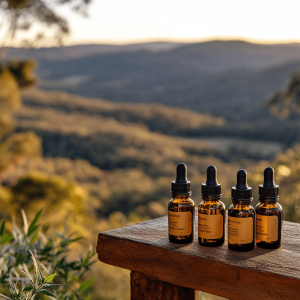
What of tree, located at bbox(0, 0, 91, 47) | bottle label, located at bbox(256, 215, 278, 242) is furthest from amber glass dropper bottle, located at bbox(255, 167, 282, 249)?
tree, located at bbox(0, 0, 91, 47)

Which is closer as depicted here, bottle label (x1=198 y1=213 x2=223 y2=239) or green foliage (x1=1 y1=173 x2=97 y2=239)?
bottle label (x1=198 y1=213 x2=223 y2=239)

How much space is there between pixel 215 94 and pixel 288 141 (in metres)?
9.35

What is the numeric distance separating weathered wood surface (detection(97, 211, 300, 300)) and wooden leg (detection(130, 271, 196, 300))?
37mm

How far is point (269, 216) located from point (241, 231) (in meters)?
0.06

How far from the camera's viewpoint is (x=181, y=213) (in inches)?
30.2

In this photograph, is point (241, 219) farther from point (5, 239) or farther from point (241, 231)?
point (5, 239)

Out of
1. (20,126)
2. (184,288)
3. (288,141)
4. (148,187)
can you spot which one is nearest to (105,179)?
(148,187)

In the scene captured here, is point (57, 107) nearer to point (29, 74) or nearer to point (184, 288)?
point (29, 74)

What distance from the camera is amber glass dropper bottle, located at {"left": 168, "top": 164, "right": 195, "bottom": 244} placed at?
77 centimetres

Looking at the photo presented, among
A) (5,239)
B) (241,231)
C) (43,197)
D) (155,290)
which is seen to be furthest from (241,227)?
(43,197)

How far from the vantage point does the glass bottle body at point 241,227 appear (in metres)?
0.72

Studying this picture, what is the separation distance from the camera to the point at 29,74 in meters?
4.84

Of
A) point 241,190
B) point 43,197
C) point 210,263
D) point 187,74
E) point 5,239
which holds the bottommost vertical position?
point 43,197

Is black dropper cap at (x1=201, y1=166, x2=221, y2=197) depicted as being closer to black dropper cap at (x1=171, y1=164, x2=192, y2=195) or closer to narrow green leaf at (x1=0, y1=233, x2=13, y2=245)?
black dropper cap at (x1=171, y1=164, x2=192, y2=195)
